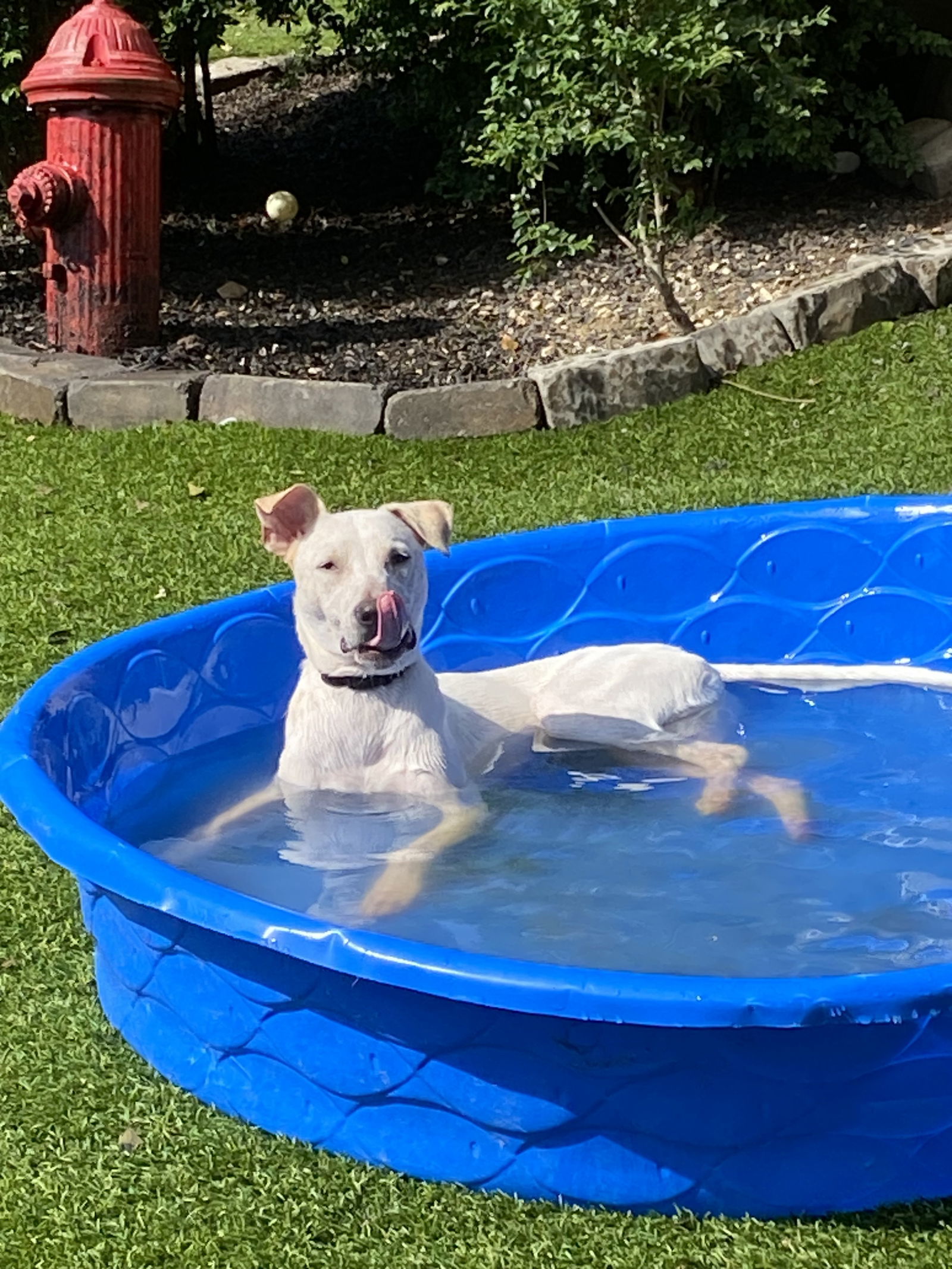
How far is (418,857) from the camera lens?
4.14 metres

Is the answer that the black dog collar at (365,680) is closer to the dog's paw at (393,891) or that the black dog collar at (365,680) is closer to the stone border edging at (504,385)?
the dog's paw at (393,891)

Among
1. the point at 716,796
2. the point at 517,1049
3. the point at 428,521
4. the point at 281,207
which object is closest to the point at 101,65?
the point at 281,207

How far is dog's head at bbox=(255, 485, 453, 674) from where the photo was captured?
4.00 metres

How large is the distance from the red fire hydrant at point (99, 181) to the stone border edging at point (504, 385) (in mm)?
303

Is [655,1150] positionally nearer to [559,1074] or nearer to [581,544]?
[559,1074]

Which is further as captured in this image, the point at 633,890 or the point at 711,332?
the point at 711,332

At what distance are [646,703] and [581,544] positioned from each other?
1.11 metres

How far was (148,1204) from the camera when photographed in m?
2.98

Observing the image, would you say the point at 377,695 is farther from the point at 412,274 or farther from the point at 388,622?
the point at 412,274

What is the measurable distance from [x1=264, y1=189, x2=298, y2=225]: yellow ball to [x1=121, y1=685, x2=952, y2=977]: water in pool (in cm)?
755

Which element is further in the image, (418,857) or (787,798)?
(787,798)

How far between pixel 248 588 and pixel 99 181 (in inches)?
143

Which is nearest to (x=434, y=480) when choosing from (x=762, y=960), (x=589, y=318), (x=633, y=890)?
(x=589, y=318)

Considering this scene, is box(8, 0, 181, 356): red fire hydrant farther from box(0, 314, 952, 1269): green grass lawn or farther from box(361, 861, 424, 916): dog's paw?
box(361, 861, 424, 916): dog's paw
